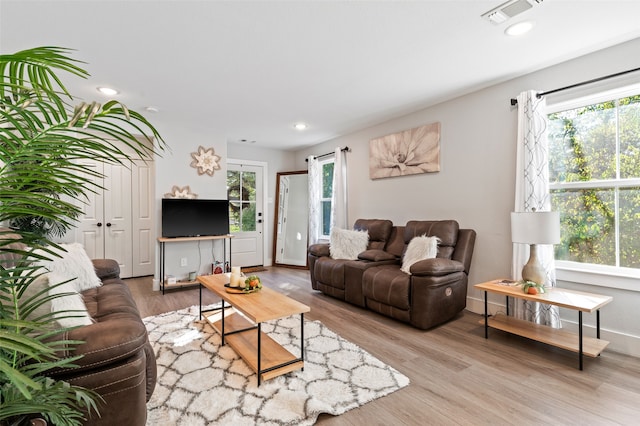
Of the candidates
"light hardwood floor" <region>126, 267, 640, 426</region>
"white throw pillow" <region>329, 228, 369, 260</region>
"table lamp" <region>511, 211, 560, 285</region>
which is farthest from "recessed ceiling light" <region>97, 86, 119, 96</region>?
"table lamp" <region>511, 211, 560, 285</region>

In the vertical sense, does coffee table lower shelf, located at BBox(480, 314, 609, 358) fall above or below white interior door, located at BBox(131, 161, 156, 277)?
below

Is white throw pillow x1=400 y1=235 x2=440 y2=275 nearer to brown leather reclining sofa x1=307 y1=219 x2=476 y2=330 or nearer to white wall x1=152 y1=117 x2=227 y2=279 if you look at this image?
brown leather reclining sofa x1=307 y1=219 x2=476 y2=330

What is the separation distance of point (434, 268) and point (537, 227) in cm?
86

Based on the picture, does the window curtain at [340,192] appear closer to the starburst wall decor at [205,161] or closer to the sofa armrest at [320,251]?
the sofa armrest at [320,251]

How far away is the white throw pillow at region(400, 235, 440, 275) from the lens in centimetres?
327

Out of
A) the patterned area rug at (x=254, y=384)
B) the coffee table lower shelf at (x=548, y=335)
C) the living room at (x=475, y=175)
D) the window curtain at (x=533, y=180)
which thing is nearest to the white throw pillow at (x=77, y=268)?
the patterned area rug at (x=254, y=384)

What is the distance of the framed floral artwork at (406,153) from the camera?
3826mm

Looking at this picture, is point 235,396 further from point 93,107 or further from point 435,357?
point 93,107

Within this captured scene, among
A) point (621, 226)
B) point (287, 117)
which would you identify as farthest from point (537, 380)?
point (287, 117)

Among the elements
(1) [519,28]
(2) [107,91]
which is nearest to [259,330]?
(1) [519,28]

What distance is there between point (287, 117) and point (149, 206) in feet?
9.49

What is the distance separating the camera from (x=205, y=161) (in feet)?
16.0

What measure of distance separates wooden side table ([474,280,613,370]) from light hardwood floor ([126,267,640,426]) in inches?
A: 4.9

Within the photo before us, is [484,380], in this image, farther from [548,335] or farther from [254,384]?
[254,384]
